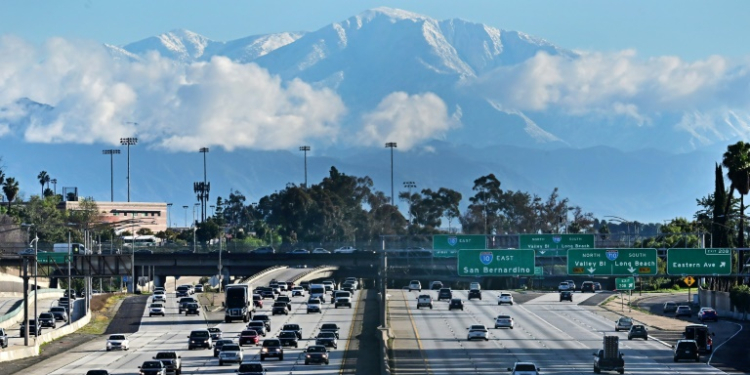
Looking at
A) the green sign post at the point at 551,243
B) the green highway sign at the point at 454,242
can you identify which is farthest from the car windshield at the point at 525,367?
the green highway sign at the point at 454,242

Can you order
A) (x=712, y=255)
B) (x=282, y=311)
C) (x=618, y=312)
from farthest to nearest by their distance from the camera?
(x=618, y=312) < (x=282, y=311) < (x=712, y=255)

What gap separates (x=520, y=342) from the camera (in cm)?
10231

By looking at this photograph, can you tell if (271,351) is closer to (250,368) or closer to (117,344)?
(250,368)

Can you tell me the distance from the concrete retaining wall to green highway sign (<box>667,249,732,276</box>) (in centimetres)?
4639

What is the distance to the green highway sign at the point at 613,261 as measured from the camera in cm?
10650

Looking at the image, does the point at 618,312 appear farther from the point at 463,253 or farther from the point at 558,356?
the point at 558,356

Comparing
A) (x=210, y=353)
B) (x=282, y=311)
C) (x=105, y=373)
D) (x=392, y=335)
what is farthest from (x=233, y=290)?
(x=105, y=373)

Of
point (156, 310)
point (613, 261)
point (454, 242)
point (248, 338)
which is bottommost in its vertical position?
point (248, 338)

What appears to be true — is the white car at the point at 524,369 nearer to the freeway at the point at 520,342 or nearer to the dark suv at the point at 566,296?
the freeway at the point at 520,342

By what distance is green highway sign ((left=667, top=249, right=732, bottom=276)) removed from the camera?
106000mm

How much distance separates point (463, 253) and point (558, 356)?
788 inches

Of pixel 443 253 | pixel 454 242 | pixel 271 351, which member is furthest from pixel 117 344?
pixel 454 242

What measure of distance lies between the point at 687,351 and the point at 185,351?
106 feet

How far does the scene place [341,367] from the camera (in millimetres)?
80812
